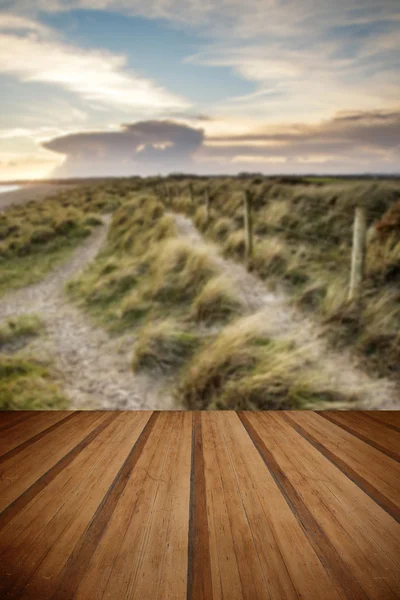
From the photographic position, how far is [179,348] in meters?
3.12

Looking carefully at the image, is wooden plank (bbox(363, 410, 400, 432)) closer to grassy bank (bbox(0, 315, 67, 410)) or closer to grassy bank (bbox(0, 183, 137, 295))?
grassy bank (bbox(0, 315, 67, 410))

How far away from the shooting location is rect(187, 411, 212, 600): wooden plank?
1041 millimetres

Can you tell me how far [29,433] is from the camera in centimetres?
213

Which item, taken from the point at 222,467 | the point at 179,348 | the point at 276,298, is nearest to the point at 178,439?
the point at 222,467

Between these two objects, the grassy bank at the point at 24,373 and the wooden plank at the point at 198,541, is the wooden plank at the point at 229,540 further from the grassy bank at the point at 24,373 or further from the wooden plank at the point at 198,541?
the grassy bank at the point at 24,373

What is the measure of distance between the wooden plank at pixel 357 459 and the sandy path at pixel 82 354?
964 millimetres

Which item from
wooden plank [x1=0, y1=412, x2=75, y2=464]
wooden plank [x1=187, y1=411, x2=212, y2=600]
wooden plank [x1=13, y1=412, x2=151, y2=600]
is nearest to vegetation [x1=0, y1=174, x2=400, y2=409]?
wooden plank [x1=0, y1=412, x2=75, y2=464]

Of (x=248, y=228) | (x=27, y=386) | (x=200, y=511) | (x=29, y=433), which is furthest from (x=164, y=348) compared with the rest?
(x=200, y=511)

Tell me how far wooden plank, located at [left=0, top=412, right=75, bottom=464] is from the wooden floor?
0.04 ft

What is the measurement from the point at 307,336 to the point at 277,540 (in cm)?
182

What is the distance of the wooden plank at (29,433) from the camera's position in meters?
1.91

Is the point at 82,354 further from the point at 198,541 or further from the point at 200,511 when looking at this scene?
the point at 198,541

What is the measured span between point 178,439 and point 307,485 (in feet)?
2.14

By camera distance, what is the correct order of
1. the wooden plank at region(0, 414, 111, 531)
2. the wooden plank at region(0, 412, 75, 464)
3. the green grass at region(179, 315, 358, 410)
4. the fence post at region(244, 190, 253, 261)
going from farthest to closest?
the fence post at region(244, 190, 253, 261) → the green grass at region(179, 315, 358, 410) → the wooden plank at region(0, 412, 75, 464) → the wooden plank at region(0, 414, 111, 531)
